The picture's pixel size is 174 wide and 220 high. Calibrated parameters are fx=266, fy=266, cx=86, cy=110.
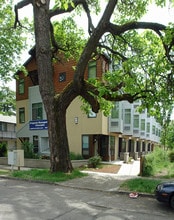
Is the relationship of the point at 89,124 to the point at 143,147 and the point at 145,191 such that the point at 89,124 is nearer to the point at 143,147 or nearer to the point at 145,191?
the point at 145,191

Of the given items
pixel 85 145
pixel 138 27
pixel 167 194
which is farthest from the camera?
pixel 85 145

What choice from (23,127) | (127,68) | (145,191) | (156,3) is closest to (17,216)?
(145,191)

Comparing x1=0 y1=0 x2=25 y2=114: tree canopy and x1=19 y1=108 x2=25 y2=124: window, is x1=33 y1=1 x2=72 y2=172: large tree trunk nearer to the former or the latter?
x1=0 y1=0 x2=25 y2=114: tree canopy

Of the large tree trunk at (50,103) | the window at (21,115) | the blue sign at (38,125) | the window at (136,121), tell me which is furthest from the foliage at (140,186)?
the window at (21,115)

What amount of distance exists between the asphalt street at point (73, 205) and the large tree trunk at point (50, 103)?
2793 millimetres

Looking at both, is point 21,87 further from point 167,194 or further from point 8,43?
point 167,194

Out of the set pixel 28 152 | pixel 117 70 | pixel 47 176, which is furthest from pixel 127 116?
pixel 47 176

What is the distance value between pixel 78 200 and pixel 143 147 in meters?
33.6

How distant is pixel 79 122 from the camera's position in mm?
22766

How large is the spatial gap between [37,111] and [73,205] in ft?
Answer: 65.4

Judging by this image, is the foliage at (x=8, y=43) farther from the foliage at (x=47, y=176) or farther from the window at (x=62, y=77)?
the foliage at (x=47, y=176)

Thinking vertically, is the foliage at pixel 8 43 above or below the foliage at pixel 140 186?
above

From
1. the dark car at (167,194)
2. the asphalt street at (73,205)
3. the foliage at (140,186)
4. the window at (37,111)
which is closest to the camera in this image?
the asphalt street at (73,205)

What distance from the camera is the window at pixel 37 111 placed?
26.5 m
